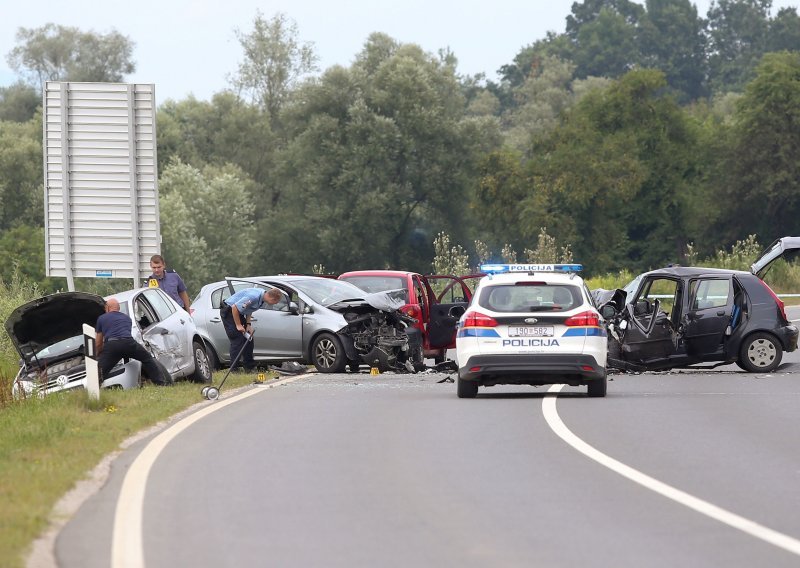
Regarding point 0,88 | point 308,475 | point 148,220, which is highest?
point 0,88

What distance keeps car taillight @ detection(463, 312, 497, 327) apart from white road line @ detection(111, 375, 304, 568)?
13.4 ft

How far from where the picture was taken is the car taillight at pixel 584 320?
20.4m

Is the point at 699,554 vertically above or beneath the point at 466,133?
beneath

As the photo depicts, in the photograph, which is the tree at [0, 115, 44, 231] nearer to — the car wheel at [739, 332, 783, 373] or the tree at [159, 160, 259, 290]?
the tree at [159, 160, 259, 290]

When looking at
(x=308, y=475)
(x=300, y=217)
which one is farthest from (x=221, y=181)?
(x=308, y=475)

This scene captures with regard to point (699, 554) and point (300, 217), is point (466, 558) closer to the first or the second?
point (699, 554)

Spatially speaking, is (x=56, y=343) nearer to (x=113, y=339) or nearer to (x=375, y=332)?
(x=113, y=339)

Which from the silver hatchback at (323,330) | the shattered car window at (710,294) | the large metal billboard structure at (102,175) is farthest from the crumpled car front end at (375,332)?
the large metal billboard structure at (102,175)

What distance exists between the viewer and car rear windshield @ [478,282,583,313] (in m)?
20.5

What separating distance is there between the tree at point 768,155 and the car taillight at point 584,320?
63153 millimetres

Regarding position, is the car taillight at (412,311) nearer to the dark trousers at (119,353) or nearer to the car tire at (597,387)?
the dark trousers at (119,353)

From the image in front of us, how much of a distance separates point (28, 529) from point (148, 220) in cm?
2170

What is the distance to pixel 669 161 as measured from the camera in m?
89.7

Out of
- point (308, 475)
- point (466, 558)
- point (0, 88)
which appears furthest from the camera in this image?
point (0, 88)
